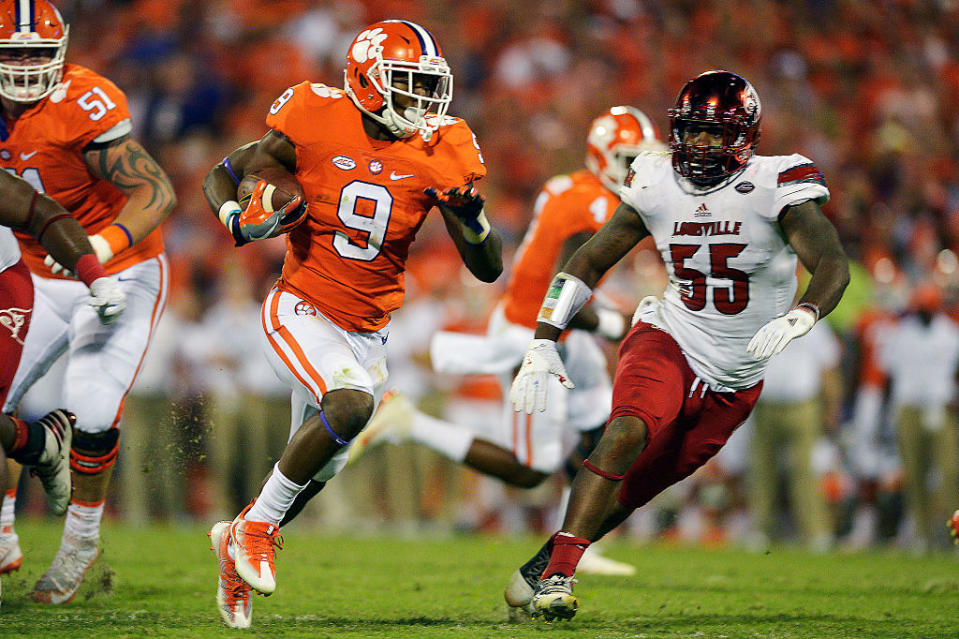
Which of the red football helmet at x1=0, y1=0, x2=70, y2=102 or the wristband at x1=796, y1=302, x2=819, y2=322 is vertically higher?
the wristband at x1=796, y1=302, x2=819, y2=322

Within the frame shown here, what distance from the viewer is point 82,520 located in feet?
16.6

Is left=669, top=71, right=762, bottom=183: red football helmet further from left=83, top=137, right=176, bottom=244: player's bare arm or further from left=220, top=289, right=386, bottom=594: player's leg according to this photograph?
left=83, top=137, right=176, bottom=244: player's bare arm

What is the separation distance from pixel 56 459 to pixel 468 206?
208 centimetres

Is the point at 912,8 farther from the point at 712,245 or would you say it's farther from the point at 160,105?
the point at 712,245

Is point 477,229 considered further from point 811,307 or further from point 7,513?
point 7,513

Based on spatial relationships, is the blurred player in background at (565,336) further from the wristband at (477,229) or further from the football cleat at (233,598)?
the football cleat at (233,598)

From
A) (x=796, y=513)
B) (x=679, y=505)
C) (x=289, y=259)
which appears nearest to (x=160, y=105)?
(x=679, y=505)

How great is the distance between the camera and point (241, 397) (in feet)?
32.8

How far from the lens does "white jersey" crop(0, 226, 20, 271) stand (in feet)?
14.1

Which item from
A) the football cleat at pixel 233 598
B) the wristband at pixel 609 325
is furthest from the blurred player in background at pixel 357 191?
the wristband at pixel 609 325

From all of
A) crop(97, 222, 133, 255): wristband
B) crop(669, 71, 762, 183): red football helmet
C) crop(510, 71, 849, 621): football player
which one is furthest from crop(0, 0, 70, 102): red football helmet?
crop(669, 71, 762, 183): red football helmet

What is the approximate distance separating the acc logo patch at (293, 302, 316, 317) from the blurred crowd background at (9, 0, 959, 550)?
350 cm

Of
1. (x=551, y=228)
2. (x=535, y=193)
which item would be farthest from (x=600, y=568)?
(x=535, y=193)

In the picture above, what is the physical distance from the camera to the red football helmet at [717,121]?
14.4 feet
